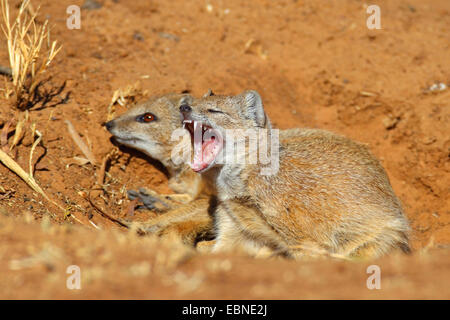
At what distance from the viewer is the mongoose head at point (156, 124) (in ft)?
21.0

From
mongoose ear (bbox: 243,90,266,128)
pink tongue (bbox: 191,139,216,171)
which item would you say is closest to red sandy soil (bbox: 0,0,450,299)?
pink tongue (bbox: 191,139,216,171)

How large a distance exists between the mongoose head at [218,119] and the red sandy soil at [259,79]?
120 cm

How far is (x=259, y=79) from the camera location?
7.68 m

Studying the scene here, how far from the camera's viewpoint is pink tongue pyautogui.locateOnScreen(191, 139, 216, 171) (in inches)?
186

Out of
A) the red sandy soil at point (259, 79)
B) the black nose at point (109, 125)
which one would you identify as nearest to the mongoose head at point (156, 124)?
the black nose at point (109, 125)

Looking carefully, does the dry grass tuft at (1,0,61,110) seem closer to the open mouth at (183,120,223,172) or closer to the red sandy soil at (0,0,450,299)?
the red sandy soil at (0,0,450,299)

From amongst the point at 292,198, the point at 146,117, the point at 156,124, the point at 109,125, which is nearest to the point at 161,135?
the point at 156,124

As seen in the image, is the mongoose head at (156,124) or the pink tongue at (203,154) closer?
the pink tongue at (203,154)

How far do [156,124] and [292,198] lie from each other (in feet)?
8.00

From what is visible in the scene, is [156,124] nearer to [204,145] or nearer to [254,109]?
[204,145]

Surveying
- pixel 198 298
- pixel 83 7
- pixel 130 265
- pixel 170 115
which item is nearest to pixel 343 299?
pixel 198 298

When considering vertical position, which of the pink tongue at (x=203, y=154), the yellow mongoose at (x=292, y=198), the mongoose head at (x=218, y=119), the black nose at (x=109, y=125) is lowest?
the yellow mongoose at (x=292, y=198)

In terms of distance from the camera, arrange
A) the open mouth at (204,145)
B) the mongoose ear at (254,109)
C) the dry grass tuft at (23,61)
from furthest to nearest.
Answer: the dry grass tuft at (23,61) < the mongoose ear at (254,109) < the open mouth at (204,145)

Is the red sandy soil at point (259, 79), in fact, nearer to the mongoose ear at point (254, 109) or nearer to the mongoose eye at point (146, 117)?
Result: the mongoose eye at point (146, 117)
